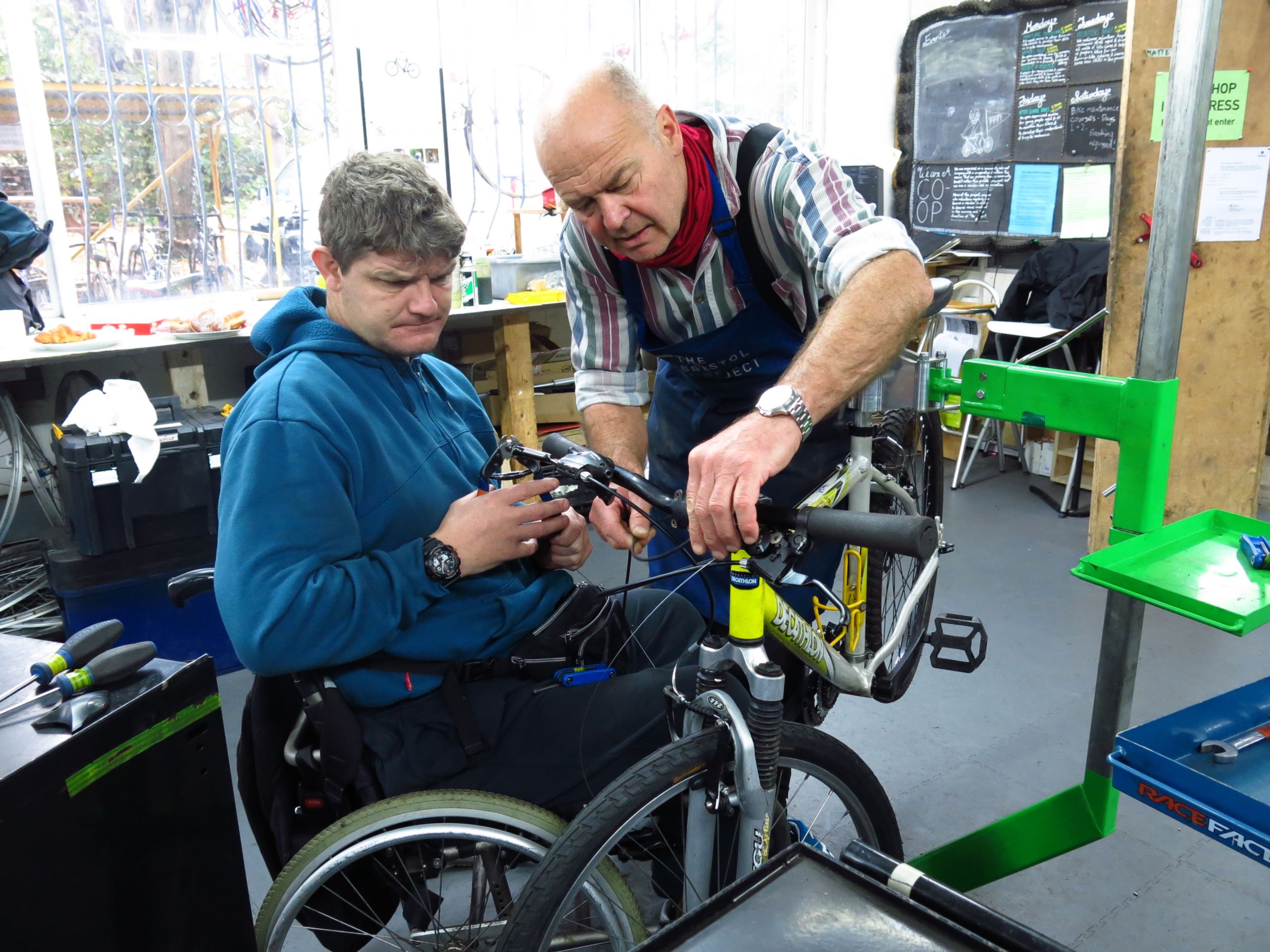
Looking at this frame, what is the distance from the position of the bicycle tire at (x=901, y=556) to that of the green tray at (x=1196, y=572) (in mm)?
800

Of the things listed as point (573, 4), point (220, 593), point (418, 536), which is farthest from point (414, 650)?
point (573, 4)

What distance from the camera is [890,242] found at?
54.0 inches

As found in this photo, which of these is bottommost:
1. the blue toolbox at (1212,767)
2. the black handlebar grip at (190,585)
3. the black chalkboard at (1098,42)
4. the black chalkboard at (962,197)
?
the blue toolbox at (1212,767)

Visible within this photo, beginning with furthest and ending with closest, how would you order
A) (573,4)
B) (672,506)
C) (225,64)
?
(573,4) < (225,64) < (672,506)

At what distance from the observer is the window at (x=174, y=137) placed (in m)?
3.35

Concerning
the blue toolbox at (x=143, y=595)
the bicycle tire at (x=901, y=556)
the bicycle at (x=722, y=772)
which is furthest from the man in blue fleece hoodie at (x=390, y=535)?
the blue toolbox at (x=143, y=595)

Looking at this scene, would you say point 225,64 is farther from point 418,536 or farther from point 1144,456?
→ point 1144,456

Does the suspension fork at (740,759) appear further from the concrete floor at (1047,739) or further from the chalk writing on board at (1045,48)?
the chalk writing on board at (1045,48)

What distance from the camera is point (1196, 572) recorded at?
43.6 inches

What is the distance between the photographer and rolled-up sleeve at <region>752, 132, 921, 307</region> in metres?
1.38

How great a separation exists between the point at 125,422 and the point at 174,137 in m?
1.56

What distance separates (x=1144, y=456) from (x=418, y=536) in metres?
0.98

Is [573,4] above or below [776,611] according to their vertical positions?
above

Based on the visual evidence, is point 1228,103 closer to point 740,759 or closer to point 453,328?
point 740,759
